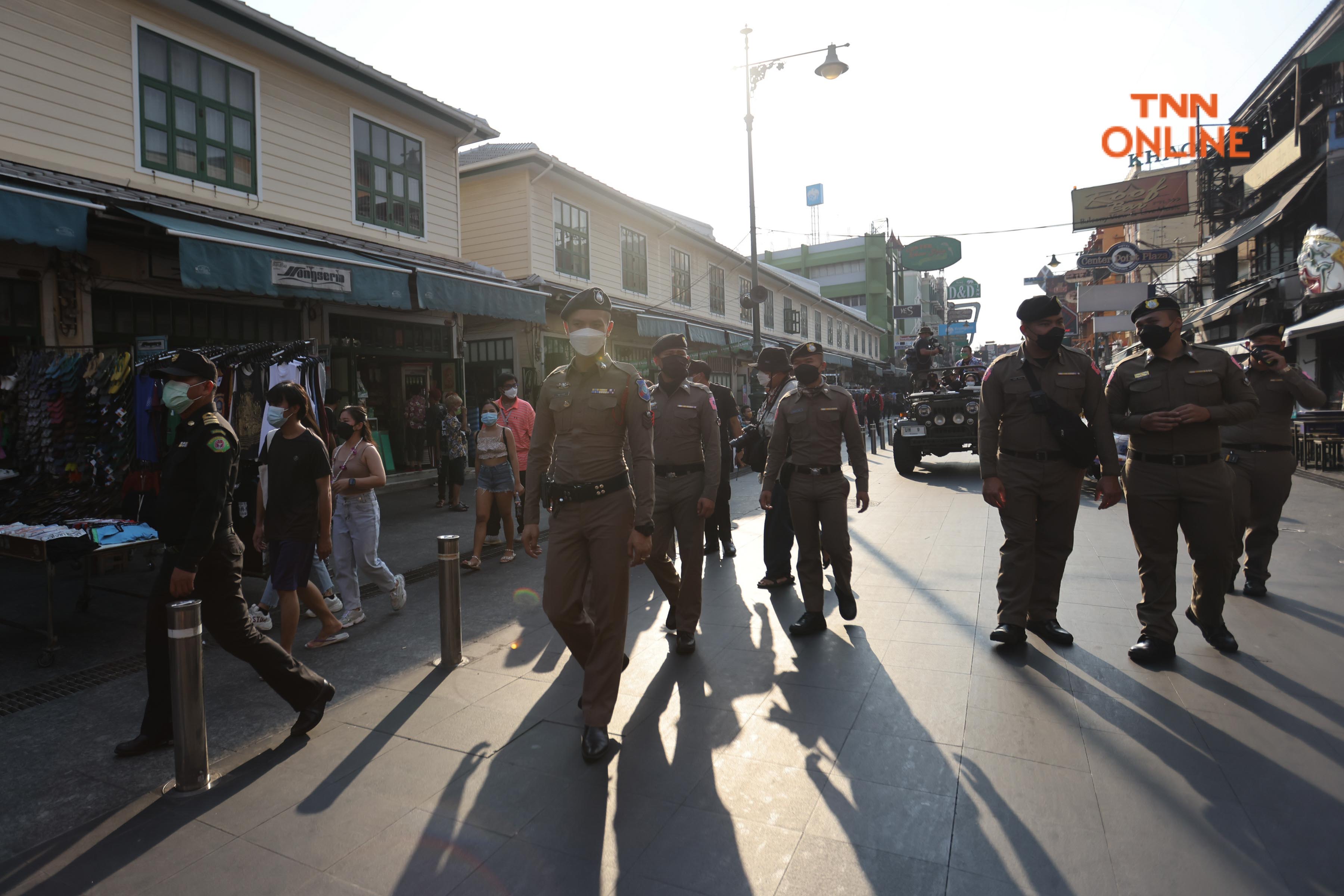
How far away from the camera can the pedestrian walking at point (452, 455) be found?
10523mm

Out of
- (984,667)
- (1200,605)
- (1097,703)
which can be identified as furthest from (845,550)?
(1200,605)

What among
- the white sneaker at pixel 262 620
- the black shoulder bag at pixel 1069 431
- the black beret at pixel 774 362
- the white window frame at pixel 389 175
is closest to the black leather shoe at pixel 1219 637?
the black shoulder bag at pixel 1069 431

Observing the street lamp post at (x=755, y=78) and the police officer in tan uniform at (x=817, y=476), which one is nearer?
→ the police officer in tan uniform at (x=817, y=476)

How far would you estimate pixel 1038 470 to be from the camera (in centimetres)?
439

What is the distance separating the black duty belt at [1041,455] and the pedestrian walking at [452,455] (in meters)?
7.71

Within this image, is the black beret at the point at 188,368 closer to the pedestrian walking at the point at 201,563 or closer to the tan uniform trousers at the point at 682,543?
the pedestrian walking at the point at 201,563

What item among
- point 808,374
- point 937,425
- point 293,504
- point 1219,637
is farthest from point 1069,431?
point 937,425

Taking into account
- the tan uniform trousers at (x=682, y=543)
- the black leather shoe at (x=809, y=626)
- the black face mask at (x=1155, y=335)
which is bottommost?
the black leather shoe at (x=809, y=626)

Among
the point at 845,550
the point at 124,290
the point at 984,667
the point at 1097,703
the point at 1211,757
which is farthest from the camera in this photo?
the point at 124,290

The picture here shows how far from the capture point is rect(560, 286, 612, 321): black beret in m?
3.63

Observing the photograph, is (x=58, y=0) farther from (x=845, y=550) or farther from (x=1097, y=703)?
(x=1097, y=703)

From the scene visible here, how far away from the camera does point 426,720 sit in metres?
3.78

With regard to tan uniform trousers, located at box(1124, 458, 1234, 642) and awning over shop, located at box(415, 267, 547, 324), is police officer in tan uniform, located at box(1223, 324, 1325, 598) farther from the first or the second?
awning over shop, located at box(415, 267, 547, 324)

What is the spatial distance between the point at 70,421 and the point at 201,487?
4.99 metres
